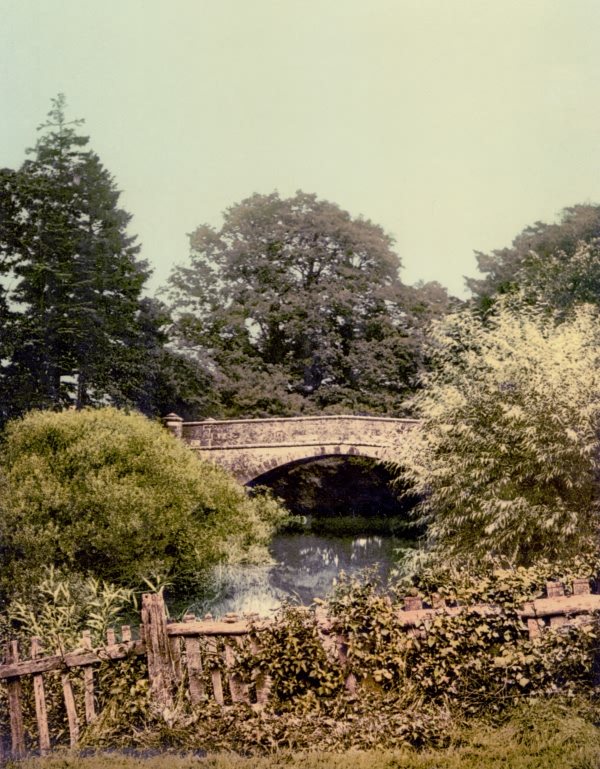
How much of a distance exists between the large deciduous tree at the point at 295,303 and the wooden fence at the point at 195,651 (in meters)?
4.80

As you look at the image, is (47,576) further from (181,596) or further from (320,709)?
(320,709)

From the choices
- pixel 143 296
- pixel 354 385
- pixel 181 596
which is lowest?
pixel 181 596

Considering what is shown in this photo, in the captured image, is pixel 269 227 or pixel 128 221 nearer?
pixel 128 221

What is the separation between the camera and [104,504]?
8.97 meters

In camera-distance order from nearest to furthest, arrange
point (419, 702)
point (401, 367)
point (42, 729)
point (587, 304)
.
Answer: point (419, 702) → point (42, 729) → point (587, 304) → point (401, 367)

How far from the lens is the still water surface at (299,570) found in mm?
10195

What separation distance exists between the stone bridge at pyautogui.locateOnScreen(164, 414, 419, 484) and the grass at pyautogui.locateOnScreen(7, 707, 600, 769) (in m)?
6.23

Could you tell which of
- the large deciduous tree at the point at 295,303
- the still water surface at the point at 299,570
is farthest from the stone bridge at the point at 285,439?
the still water surface at the point at 299,570

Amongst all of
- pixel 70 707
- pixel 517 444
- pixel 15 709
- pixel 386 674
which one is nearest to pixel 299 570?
pixel 517 444

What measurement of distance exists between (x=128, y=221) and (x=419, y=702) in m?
5.82

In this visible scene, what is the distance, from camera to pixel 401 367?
34.3ft

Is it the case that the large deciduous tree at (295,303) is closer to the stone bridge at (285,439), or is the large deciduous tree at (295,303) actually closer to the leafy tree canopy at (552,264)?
the leafy tree canopy at (552,264)

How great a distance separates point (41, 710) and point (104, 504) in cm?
418

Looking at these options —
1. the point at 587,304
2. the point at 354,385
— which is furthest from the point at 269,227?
the point at 587,304
